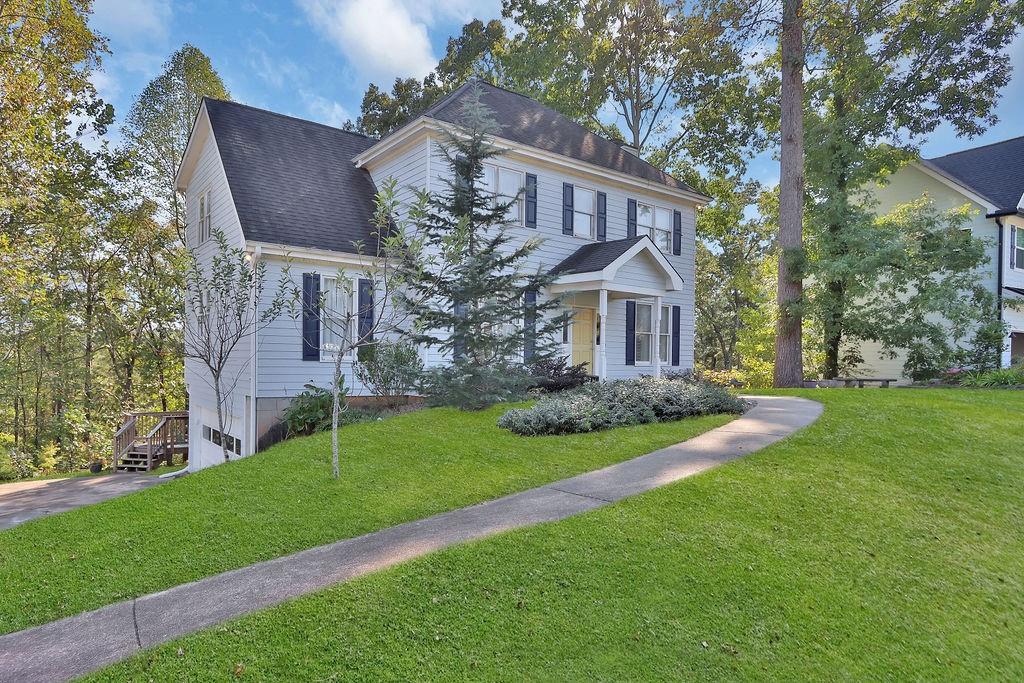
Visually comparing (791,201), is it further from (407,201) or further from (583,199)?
(407,201)

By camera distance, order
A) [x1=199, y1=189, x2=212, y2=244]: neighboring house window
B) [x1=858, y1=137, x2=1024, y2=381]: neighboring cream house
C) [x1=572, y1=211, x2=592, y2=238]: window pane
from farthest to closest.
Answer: [x1=858, y1=137, x2=1024, y2=381]: neighboring cream house < [x1=572, y1=211, x2=592, y2=238]: window pane < [x1=199, y1=189, x2=212, y2=244]: neighboring house window

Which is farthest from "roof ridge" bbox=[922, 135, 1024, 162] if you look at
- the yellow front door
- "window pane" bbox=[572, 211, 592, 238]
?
the yellow front door

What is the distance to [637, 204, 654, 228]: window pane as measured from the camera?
52.6 ft

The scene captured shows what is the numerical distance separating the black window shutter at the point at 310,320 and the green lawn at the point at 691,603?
28.1 feet

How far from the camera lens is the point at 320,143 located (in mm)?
14859

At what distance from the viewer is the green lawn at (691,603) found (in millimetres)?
3031

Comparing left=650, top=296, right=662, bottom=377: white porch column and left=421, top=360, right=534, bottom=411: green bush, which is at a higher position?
left=650, top=296, right=662, bottom=377: white porch column

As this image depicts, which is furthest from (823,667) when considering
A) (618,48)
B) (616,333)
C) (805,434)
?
(618,48)

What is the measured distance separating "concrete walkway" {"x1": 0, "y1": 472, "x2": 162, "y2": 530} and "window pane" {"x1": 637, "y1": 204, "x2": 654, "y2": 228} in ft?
44.0

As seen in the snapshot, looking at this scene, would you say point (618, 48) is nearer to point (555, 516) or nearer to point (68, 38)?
point (68, 38)

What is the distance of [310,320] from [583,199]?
755 centimetres

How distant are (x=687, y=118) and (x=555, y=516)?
22.7 metres

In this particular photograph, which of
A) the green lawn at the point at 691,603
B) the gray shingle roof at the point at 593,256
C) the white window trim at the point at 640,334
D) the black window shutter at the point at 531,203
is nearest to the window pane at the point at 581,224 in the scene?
Answer: the gray shingle roof at the point at 593,256

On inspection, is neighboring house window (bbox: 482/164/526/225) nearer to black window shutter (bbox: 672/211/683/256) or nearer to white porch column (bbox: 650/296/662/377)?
white porch column (bbox: 650/296/662/377)
